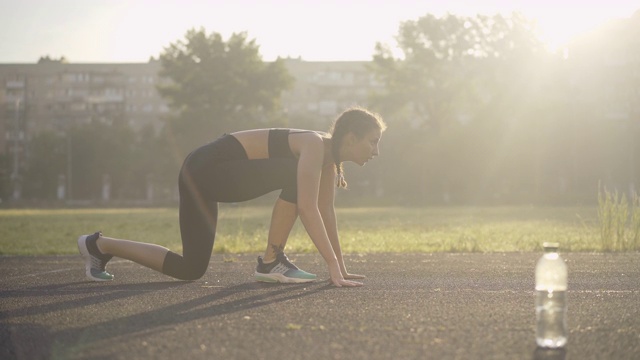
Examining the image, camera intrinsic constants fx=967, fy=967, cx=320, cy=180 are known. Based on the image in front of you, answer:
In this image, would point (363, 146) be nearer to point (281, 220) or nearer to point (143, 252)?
point (281, 220)

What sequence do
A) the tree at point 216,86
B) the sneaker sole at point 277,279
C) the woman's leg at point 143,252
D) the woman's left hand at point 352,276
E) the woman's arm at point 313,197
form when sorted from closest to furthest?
1. the woman's arm at point 313,197
2. the woman's leg at point 143,252
3. the sneaker sole at point 277,279
4. the woman's left hand at point 352,276
5. the tree at point 216,86

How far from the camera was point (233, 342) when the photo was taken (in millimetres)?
4832

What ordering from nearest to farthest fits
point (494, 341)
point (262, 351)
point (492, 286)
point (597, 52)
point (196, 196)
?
point (262, 351), point (494, 341), point (196, 196), point (492, 286), point (597, 52)

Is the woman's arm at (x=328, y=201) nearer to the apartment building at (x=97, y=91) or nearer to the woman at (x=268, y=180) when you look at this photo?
the woman at (x=268, y=180)

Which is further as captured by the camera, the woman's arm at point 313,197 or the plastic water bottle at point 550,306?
the woman's arm at point 313,197

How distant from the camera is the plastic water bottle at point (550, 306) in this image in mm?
4703

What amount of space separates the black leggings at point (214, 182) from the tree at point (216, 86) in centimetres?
5647

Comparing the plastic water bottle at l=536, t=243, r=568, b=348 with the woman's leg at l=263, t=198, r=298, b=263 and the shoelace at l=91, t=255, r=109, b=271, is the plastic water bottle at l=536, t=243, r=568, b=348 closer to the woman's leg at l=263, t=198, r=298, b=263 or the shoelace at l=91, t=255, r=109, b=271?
the woman's leg at l=263, t=198, r=298, b=263

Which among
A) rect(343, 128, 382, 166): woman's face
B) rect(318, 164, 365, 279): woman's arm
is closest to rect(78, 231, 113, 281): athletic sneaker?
rect(318, 164, 365, 279): woman's arm

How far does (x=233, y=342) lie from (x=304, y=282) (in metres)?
3.27

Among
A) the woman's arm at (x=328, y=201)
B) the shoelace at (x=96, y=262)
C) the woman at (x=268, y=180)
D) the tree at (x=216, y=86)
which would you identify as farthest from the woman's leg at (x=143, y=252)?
the tree at (x=216, y=86)

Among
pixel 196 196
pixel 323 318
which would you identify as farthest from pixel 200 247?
pixel 323 318

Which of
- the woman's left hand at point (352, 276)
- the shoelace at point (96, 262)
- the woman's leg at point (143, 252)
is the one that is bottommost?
the woman's left hand at point (352, 276)

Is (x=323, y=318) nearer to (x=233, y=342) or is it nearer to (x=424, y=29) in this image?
(x=233, y=342)
